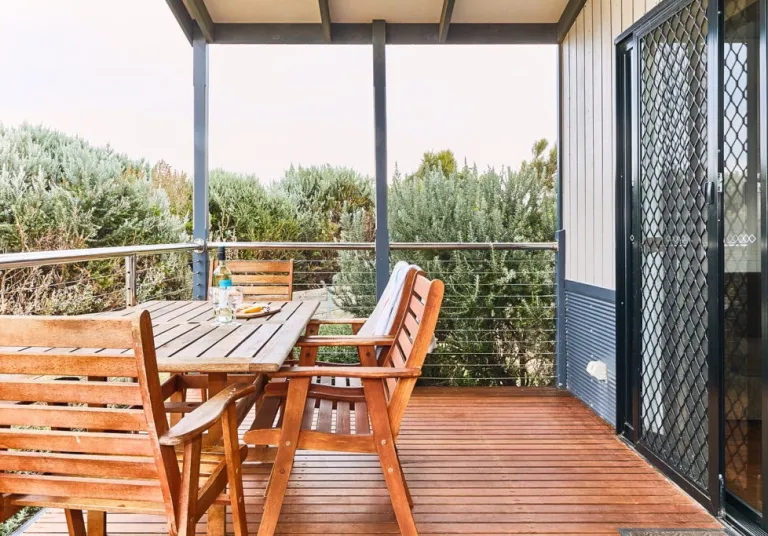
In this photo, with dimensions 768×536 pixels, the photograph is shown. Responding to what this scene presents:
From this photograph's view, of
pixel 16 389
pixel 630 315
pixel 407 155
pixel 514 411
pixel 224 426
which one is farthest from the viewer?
pixel 407 155

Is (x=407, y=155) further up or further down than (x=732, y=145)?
further up

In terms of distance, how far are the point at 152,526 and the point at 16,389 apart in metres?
1.19

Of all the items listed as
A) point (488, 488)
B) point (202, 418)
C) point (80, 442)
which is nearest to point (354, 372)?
point (202, 418)

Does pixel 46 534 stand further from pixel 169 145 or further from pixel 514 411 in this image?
pixel 169 145

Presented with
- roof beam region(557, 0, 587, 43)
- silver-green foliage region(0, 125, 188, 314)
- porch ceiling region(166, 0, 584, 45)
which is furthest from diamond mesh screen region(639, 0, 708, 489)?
silver-green foliage region(0, 125, 188, 314)

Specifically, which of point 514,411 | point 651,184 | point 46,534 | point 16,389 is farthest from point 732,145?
point 46,534

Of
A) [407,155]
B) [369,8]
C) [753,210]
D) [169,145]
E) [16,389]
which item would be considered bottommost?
[16,389]

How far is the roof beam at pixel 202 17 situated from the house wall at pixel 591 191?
267 centimetres

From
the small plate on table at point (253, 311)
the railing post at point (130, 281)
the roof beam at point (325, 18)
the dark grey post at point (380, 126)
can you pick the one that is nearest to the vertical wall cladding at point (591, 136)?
the dark grey post at point (380, 126)

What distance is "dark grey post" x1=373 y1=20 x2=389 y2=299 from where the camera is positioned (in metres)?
4.17

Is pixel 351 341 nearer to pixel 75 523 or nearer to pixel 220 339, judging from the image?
pixel 220 339

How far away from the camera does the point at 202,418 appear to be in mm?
1353

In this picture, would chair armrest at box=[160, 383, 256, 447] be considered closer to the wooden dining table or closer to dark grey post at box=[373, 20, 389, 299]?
the wooden dining table

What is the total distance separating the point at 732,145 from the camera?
7.41 feet
